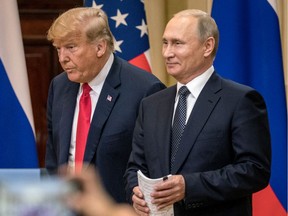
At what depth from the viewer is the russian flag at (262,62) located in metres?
3.25

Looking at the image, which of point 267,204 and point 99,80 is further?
point 267,204

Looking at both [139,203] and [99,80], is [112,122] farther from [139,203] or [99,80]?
[139,203]

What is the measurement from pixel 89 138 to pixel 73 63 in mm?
312

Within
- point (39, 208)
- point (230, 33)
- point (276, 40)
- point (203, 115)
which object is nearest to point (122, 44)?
point (230, 33)

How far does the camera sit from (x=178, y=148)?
225 centimetres

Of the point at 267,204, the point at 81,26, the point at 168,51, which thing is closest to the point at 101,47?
the point at 81,26

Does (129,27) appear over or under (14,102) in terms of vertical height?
over

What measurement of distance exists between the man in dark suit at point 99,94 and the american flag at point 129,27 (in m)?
0.88

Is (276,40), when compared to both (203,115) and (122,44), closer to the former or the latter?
(122,44)

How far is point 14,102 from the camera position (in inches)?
135

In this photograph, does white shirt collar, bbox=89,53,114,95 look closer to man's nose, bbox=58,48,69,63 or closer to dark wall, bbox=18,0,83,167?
man's nose, bbox=58,48,69,63

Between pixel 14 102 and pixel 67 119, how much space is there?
914mm

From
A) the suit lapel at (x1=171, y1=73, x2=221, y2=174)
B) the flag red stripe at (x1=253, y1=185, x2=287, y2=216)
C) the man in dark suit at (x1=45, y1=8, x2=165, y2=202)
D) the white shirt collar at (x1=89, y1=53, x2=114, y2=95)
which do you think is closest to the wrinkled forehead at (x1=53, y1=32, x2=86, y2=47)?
the man in dark suit at (x1=45, y1=8, x2=165, y2=202)

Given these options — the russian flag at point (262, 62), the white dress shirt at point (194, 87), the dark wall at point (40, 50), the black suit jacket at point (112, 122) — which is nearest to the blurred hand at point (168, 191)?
the white dress shirt at point (194, 87)
